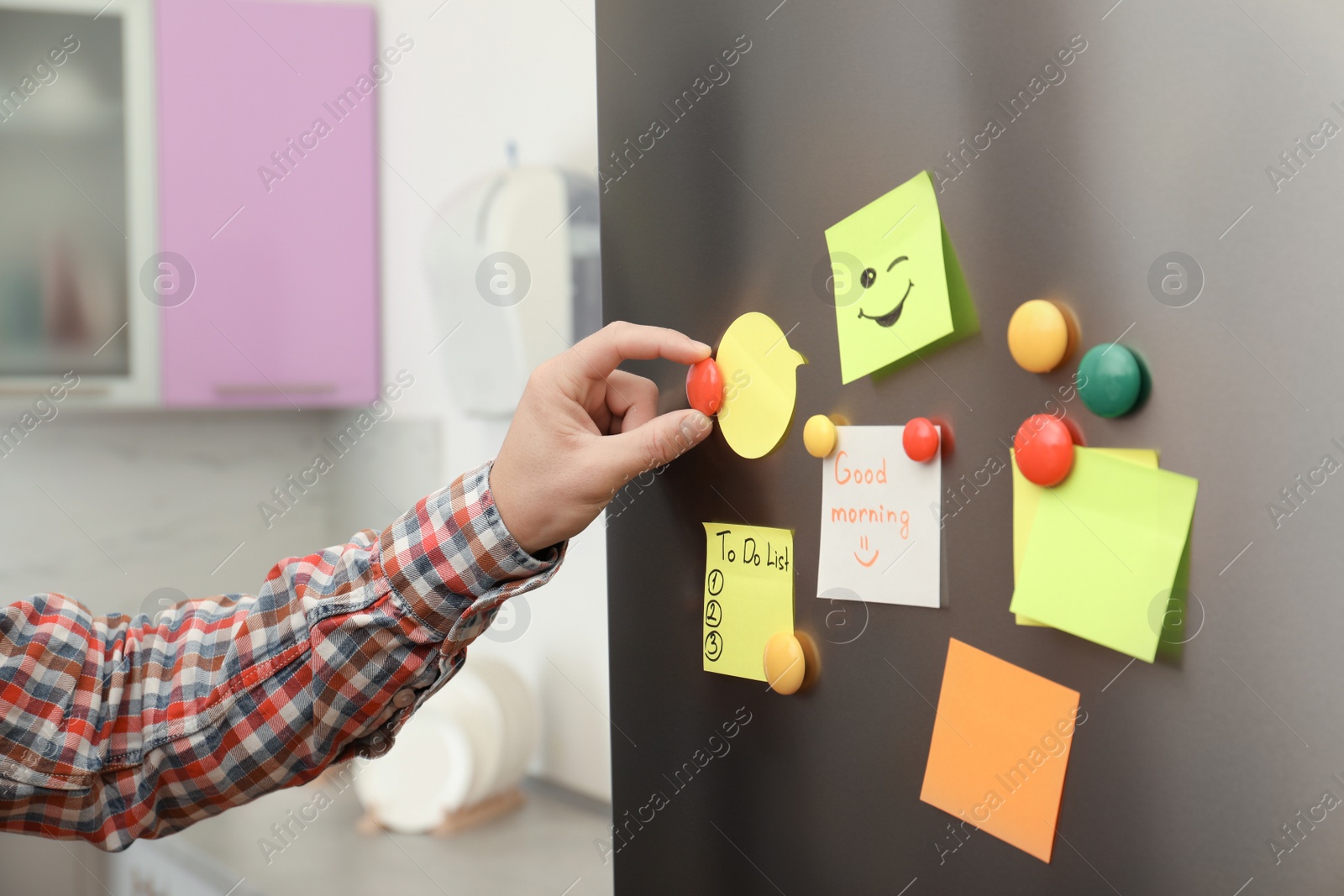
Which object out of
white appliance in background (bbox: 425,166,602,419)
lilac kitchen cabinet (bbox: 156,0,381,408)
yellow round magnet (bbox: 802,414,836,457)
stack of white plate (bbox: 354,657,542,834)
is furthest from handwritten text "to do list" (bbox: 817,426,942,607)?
lilac kitchen cabinet (bbox: 156,0,381,408)

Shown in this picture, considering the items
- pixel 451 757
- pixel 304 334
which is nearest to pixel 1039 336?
pixel 451 757

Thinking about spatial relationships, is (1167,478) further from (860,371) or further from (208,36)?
(208,36)

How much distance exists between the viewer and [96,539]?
2.04m

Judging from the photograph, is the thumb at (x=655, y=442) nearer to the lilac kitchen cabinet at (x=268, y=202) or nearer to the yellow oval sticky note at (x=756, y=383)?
the yellow oval sticky note at (x=756, y=383)

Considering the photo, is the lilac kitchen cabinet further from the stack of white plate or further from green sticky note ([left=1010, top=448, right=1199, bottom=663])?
green sticky note ([left=1010, top=448, right=1199, bottom=663])

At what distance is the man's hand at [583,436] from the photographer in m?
0.57

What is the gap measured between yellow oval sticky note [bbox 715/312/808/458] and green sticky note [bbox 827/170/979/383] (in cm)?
4

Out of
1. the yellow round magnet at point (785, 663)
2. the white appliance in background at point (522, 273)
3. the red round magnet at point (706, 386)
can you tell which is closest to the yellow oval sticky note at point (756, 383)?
the red round magnet at point (706, 386)

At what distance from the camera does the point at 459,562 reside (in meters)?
0.62

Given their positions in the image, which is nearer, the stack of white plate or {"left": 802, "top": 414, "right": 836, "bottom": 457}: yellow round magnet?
{"left": 802, "top": 414, "right": 836, "bottom": 457}: yellow round magnet

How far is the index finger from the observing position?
575 millimetres

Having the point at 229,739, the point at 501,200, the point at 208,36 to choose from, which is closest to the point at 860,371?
the point at 229,739

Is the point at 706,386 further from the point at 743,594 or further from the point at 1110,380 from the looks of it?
the point at 1110,380

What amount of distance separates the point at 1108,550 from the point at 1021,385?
0.26 ft
